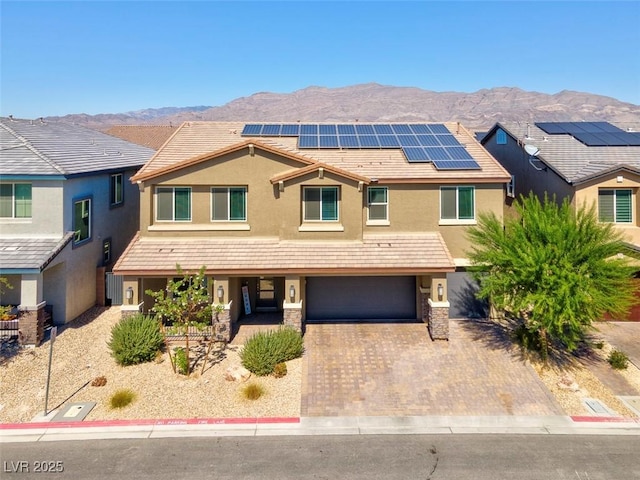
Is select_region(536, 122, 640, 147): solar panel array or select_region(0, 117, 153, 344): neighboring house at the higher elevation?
select_region(536, 122, 640, 147): solar panel array

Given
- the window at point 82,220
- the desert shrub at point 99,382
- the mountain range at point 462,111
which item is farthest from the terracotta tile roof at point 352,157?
the mountain range at point 462,111

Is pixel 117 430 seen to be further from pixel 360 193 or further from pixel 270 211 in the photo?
pixel 360 193

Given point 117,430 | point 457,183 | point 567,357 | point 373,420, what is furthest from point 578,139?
point 117,430

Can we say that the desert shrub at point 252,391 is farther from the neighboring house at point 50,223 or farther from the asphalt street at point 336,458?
the neighboring house at point 50,223

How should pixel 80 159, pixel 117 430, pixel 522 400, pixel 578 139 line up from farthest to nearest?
pixel 578 139
pixel 80 159
pixel 522 400
pixel 117 430

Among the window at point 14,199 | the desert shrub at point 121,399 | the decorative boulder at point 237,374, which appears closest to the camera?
the desert shrub at point 121,399

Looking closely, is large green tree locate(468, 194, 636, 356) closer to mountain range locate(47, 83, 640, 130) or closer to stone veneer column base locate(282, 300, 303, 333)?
stone veneer column base locate(282, 300, 303, 333)

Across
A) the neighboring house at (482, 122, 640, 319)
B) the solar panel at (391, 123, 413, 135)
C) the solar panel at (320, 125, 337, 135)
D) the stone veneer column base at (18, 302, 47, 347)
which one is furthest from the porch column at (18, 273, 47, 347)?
the neighboring house at (482, 122, 640, 319)
